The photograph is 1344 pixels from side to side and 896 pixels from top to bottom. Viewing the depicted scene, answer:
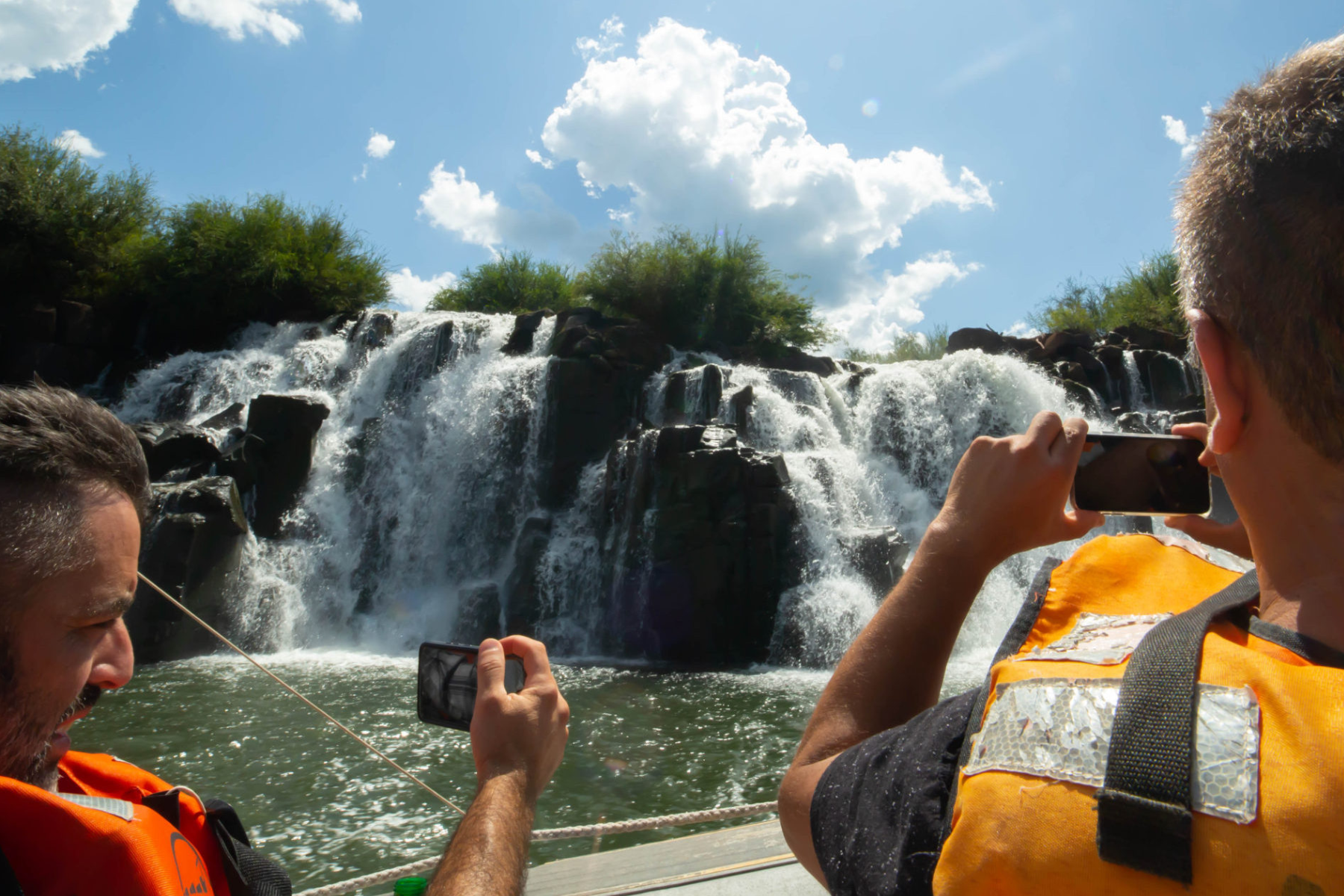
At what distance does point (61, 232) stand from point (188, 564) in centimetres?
2095

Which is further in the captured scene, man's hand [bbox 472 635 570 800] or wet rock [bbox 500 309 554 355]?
wet rock [bbox 500 309 554 355]

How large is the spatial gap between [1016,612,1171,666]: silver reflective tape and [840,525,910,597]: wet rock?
11.3m

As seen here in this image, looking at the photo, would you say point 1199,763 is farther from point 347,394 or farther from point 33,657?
point 347,394

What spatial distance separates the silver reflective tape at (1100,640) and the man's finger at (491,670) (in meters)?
0.94

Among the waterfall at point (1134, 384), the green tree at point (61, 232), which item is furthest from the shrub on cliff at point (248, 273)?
the waterfall at point (1134, 384)

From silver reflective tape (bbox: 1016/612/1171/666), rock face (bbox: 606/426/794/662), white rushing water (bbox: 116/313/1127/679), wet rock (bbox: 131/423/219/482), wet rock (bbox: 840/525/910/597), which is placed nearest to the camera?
silver reflective tape (bbox: 1016/612/1171/666)

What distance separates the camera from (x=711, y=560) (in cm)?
1256

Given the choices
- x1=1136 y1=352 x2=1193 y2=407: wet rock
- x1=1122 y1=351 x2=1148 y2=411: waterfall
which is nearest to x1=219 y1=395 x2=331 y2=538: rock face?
x1=1122 y1=351 x2=1148 y2=411: waterfall

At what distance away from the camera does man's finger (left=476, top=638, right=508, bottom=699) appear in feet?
4.69

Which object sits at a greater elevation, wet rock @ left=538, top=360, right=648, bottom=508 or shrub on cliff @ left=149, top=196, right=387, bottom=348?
shrub on cliff @ left=149, top=196, right=387, bottom=348

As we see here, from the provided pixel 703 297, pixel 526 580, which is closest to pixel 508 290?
pixel 703 297

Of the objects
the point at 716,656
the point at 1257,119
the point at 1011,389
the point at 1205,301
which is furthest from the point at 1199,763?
the point at 1011,389

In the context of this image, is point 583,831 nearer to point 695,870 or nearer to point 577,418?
point 695,870

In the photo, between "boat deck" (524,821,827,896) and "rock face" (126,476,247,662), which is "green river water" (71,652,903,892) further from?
"boat deck" (524,821,827,896)
